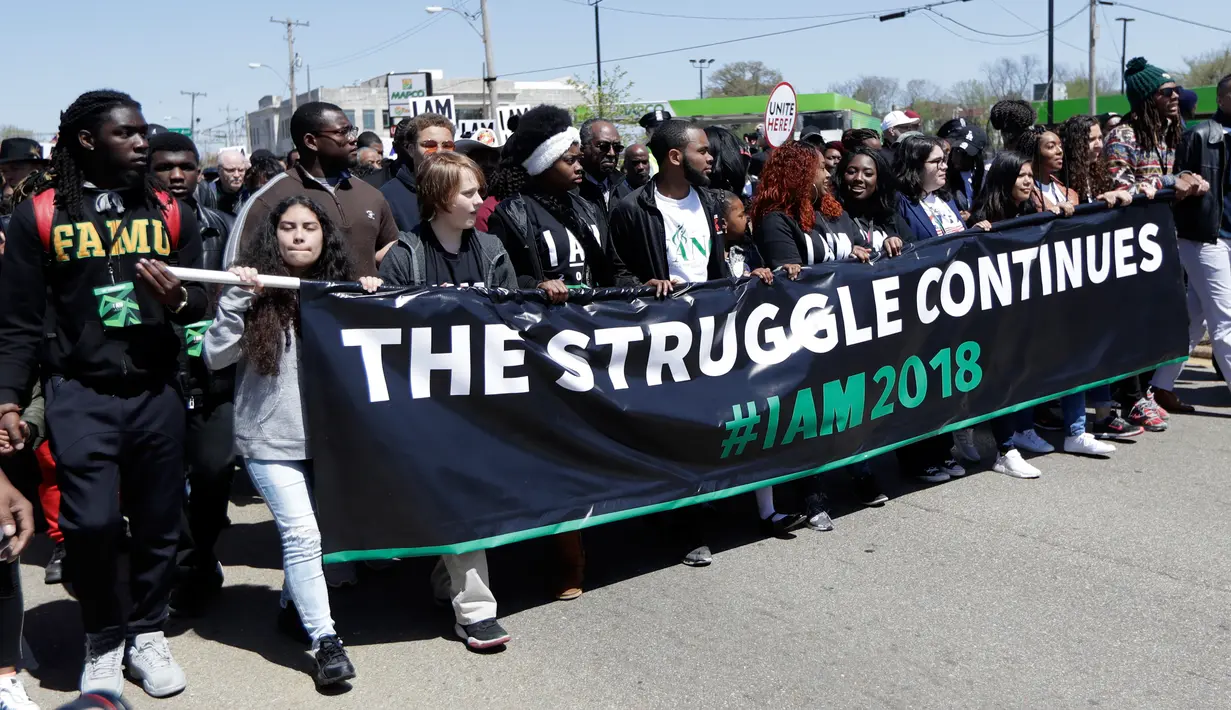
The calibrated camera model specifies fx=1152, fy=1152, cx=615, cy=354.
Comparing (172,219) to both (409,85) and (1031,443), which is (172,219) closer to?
(1031,443)

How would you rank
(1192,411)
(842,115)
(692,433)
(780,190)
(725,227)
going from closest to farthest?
(692,433), (780,190), (725,227), (1192,411), (842,115)

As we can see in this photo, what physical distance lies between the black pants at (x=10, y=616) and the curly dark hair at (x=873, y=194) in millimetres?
4307

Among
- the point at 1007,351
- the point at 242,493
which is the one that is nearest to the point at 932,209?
the point at 1007,351

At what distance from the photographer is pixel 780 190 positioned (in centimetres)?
573

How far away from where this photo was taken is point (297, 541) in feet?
13.3

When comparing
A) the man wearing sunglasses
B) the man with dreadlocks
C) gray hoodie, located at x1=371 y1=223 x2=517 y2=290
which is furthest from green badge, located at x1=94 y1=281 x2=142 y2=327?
the man wearing sunglasses

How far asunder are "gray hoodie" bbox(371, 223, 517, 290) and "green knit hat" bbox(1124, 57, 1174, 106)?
200 inches

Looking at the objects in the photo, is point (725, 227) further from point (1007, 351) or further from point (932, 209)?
point (1007, 351)

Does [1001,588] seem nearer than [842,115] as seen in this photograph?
Yes

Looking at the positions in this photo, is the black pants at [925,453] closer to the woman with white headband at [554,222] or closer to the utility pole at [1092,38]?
the woman with white headband at [554,222]

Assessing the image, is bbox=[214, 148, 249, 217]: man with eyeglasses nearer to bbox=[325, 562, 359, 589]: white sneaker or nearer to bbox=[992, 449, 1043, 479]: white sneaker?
bbox=[325, 562, 359, 589]: white sneaker

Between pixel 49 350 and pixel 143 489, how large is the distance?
57 cm

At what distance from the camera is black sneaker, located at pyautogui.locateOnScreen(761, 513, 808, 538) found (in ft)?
18.1

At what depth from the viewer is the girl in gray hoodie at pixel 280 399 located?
4027 millimetres
